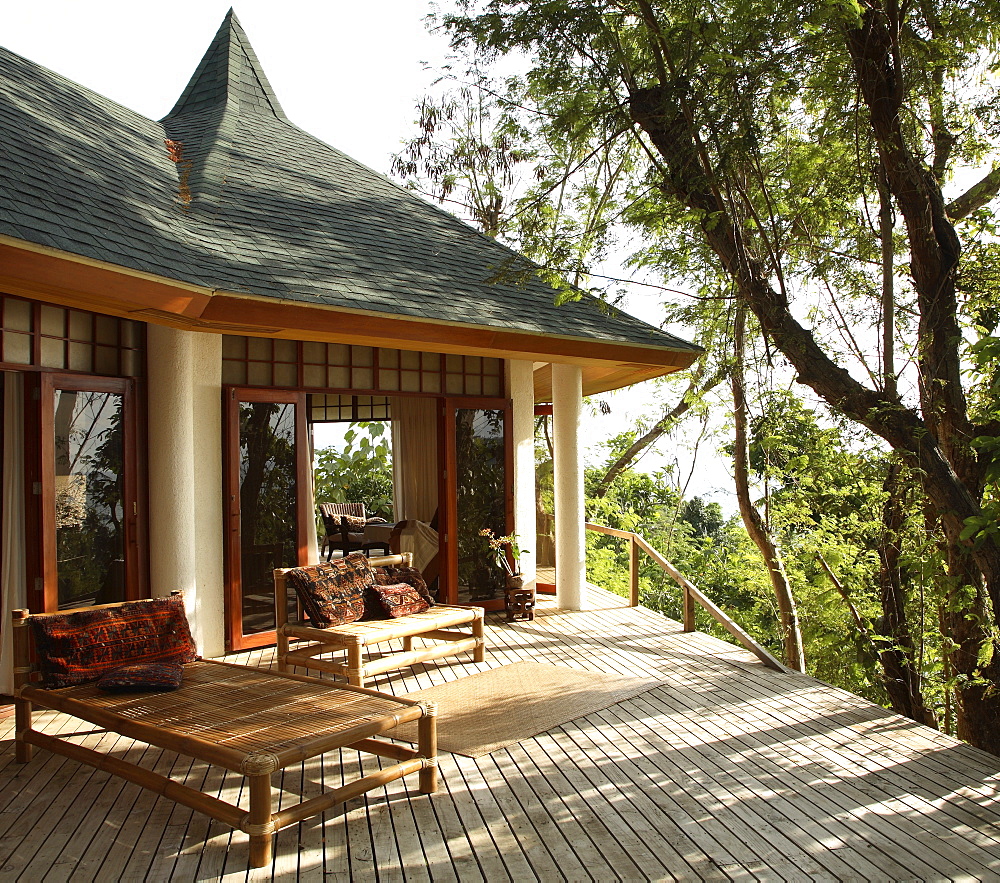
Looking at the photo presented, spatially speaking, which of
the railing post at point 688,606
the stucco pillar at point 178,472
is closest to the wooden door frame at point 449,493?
the railing post at point 688,606

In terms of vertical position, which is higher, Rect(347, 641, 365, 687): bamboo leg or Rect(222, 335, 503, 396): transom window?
Rect(222, 335, 503, 396): transom window

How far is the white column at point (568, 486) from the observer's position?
825 centimetres

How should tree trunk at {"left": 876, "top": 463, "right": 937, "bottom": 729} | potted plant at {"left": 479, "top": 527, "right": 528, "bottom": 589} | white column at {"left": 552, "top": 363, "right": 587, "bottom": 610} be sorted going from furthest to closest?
1. white column at {"left": 552, "top": 363, "right": 587, "bottom": 610}
2. tree trunk at {"left": 876, "top": 463, "right": 937, "bottom": 729}
3. potted plant at {"left": 479, "top": 527, "right": 528, "bottom": 589}

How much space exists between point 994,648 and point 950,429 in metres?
1.76

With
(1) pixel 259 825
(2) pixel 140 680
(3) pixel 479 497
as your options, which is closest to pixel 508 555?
(3) pixel 479 497

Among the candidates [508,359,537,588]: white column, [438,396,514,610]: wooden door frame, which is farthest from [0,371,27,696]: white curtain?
[508,359,537,588]: white column

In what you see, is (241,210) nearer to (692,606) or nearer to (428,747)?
(428,747)

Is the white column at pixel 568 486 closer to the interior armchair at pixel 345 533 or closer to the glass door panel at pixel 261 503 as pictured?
the glass door panel at pixel 261 503

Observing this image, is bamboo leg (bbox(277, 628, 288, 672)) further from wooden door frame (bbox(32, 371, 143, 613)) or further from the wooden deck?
wooden door frame (bbox(32, 371, 143, 613))

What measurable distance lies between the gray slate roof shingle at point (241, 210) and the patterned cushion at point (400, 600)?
2.05m

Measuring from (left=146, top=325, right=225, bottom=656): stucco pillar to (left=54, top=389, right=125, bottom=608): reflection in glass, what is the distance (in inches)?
9.0

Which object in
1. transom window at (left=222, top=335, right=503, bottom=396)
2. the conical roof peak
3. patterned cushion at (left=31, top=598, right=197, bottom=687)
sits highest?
the conical roof peak

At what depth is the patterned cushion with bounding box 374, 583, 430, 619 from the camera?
5.91 meters

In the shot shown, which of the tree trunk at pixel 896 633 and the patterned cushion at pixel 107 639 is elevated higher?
the patterned cushion at pixel 107 639
